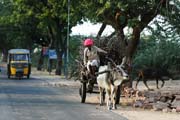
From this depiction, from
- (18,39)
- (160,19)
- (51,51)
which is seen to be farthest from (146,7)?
(18,39)

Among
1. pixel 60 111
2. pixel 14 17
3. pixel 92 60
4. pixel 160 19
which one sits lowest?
pixel 60 111

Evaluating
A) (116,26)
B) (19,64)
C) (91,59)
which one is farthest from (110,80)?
(19,64)

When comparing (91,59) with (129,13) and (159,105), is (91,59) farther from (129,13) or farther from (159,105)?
(129,13)

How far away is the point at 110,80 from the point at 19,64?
3144 centimetres

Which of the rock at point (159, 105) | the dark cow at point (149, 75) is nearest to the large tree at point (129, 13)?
the dark cow at point (149, 75)

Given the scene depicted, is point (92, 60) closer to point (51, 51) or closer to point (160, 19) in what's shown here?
point (160, 19)

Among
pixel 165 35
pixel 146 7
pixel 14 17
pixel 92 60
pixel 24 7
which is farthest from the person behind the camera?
pixel 14 17

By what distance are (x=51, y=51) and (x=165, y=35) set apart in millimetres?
34607

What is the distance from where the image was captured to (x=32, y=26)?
75.2 meters

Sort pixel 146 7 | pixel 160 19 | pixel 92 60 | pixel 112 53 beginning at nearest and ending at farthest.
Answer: pixel 92 60, pixel 112 53, pixel 146 7, pixel 160 19

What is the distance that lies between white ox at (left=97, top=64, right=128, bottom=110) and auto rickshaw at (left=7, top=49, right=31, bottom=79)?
1196 inches

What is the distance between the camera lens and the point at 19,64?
1983 inches

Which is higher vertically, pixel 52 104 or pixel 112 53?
pixel 112 53

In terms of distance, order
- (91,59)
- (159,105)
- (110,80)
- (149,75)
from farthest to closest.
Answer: (149,75) < (91,59) < (110,80) < (159,105)
